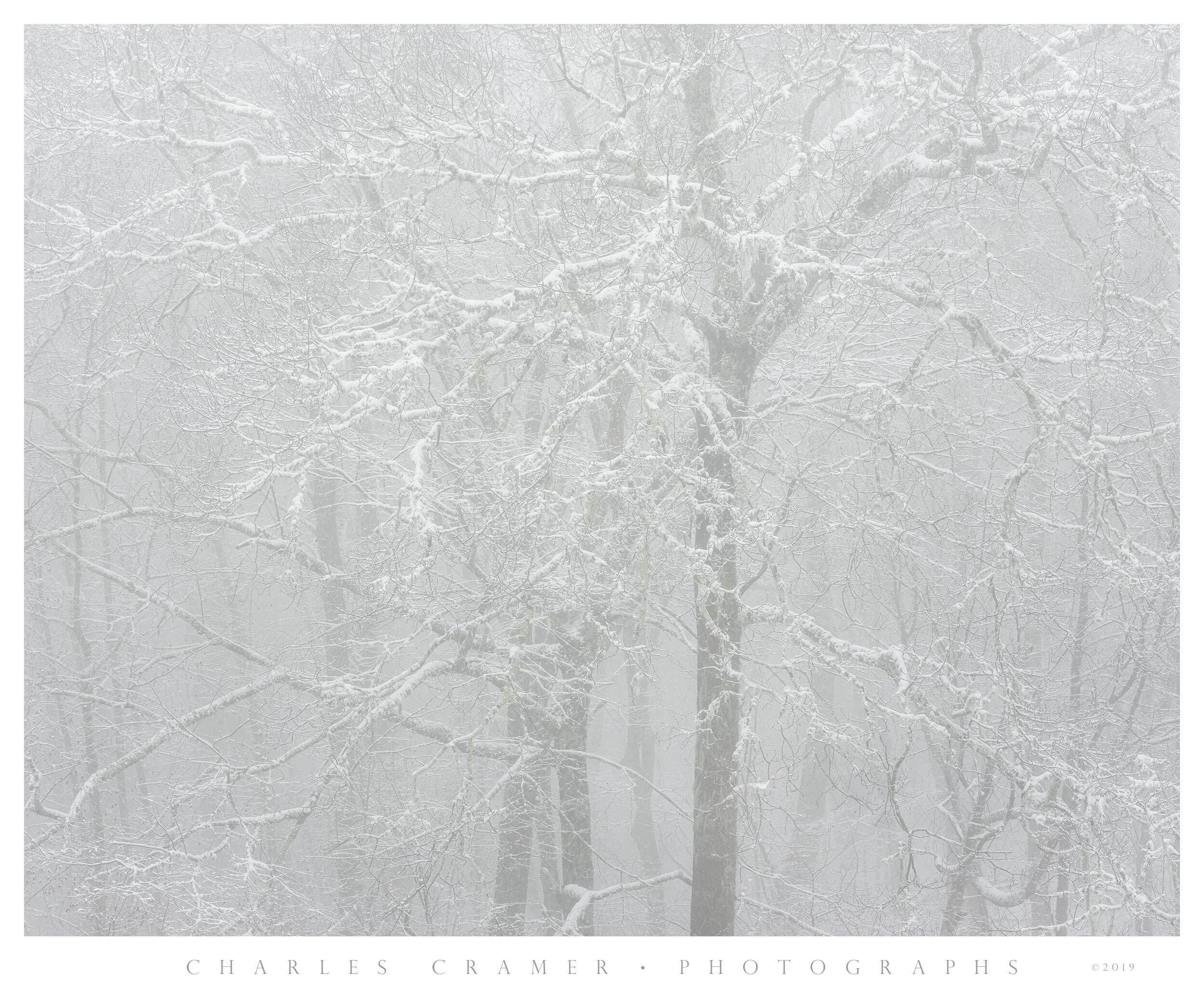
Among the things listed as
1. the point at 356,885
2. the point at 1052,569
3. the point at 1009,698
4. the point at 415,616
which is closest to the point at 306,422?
the point at 415,616

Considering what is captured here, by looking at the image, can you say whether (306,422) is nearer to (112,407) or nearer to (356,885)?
(356,885)

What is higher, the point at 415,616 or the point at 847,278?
the point at 847,278

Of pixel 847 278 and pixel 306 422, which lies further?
pixel 306 422

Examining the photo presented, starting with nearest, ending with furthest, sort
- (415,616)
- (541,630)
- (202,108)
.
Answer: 1. (415,616)
2. (202,108)
3. (541,630)

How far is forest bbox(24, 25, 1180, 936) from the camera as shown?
464 centimetres

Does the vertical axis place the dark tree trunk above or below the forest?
below

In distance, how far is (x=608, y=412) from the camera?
6199 millimetres

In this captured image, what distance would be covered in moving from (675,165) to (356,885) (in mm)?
5644

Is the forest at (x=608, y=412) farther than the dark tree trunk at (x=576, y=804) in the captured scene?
No

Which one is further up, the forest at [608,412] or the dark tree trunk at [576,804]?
the forest at [608,412]

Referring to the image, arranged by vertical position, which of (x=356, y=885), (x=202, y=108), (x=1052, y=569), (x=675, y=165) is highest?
(x=202, y=108)

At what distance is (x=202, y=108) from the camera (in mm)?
6078

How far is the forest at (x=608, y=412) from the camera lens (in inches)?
183
